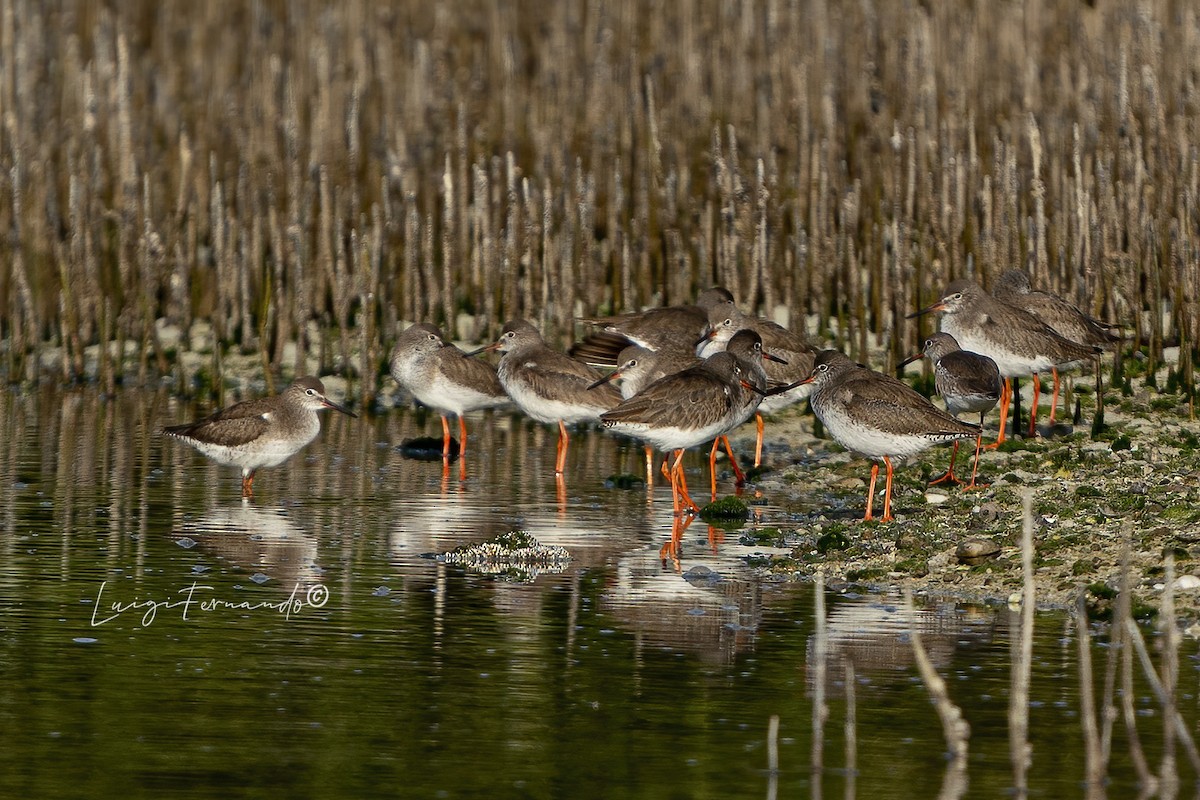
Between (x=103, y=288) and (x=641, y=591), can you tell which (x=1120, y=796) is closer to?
(x=641, y=591)

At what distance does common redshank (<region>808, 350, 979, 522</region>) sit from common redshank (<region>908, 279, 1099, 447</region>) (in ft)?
8.48

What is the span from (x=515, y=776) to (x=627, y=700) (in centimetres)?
121

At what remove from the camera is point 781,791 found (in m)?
6.98

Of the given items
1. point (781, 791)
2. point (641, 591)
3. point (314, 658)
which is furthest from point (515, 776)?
point (641, 591)

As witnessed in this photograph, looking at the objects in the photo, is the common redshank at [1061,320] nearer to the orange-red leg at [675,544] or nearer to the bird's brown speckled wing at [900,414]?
the bird's brown speckled wing at [900,414]

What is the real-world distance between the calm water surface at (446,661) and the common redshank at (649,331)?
11.4 feet

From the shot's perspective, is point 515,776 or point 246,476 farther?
point 246,476

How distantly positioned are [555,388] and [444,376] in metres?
1.35

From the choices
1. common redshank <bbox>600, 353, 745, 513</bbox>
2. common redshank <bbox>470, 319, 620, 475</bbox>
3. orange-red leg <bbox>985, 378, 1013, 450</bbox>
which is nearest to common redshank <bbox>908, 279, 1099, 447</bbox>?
orange-red leg <bbox>985, 378, 1013, 450</bbox>

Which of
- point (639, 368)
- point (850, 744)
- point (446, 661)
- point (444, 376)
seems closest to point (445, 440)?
point (444, 376)

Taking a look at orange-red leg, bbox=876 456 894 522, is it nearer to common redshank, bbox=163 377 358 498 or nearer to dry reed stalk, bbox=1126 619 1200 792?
common redshank, bbox=163 377 358 498

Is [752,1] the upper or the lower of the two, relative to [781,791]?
upper

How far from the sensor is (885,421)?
1264cm

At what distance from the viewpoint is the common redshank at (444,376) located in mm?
16250
